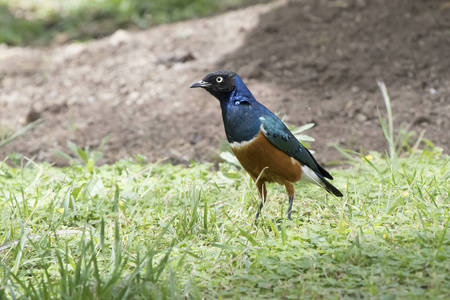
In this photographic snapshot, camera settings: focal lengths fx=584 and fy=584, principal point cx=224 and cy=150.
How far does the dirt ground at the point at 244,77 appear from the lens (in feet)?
18.3

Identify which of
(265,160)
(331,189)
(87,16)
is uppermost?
(87,16)

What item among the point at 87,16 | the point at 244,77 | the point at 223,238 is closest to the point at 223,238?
the point at 223,238

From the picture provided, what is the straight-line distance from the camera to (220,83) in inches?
141

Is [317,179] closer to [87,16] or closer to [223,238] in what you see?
[223,238]

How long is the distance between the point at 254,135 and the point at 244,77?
303 centimetres

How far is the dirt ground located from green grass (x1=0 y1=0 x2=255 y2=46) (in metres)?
0.79

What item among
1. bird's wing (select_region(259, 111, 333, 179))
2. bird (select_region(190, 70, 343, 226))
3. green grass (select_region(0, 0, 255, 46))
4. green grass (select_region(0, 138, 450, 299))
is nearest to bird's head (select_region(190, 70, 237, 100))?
bird (select_region(190, 70, 343, 226))

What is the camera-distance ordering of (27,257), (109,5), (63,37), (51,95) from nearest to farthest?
1. (27,257)
2. (51,95)
3. (63,37)
4. (109,5)

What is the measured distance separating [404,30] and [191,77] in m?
2.58

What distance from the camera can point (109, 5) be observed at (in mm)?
9781

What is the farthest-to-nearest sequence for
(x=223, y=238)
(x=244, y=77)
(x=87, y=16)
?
(x=87, y=16), (x=244, y=77), (x=223, y=238)

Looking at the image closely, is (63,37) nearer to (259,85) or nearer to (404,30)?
(259,85)

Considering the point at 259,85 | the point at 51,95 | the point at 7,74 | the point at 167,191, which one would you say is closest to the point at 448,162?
the point at 167,191

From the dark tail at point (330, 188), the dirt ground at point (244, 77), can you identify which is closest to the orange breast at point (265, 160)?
the dark tail at point (330, 188)
